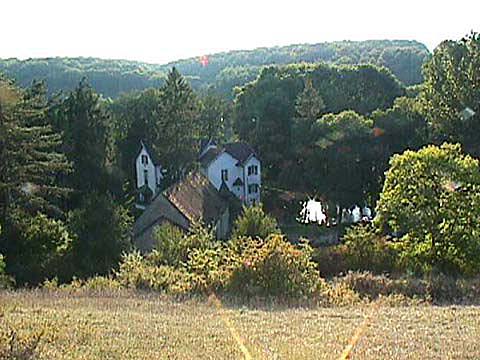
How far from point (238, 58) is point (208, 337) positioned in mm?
110798

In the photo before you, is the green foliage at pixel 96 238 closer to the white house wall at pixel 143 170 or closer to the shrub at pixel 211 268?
the shrub at pixel 211 268

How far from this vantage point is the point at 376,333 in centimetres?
1041

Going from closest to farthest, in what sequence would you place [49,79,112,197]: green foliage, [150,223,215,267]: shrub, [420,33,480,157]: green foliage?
[150,223,215,267]: shrub, [420,33,480,157]: green foliage, [49,79,112,197]: green foliage

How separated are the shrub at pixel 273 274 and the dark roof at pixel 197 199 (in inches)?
469

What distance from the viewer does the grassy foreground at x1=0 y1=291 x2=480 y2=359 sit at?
8.62m

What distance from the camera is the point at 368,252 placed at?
77.7 ft

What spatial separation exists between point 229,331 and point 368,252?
14230 mm

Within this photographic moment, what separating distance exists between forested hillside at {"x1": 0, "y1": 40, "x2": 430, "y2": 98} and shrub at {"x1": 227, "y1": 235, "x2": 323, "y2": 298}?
54208 mm

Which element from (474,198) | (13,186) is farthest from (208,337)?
(13,186)

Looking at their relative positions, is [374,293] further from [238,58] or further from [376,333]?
[238,58]

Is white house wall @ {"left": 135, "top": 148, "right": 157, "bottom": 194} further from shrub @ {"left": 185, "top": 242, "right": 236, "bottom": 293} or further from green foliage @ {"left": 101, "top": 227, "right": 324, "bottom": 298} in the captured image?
green foliage @ {"left": 101, "top": 227, "right": 324, "bottom": 298}

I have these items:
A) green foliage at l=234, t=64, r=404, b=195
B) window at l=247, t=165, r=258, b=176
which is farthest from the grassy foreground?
window at l=247, t=165, r=258, b=176

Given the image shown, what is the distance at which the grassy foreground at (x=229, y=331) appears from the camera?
8.62m

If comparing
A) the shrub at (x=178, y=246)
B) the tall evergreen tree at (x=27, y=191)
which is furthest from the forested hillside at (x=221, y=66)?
the shrub at (x=178, y=246)
